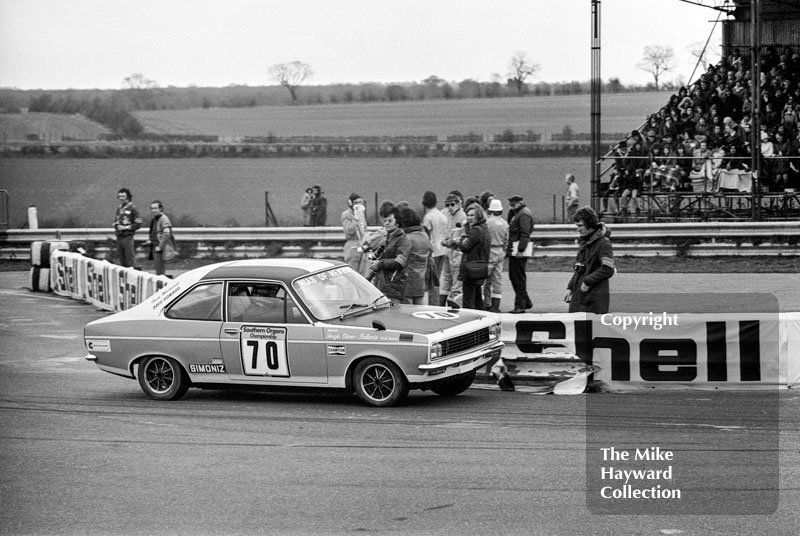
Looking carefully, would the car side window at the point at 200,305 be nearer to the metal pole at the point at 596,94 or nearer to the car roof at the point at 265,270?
the car roof at the point at 265,270

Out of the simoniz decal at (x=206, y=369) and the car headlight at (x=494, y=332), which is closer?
the simoniz decal at (x=206, y=369)

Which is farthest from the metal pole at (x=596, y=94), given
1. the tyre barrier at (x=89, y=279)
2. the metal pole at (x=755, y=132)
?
the tyre barrier at (x=89, y=279)

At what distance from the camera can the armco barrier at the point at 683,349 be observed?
10.5m

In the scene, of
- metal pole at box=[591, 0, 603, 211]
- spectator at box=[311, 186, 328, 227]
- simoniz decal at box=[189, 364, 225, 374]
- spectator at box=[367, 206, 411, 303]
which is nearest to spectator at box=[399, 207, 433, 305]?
spectator at box=[367, 206, 411, 303]

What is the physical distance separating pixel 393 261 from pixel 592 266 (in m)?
2.21

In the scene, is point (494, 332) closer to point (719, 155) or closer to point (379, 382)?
point (379, 382)

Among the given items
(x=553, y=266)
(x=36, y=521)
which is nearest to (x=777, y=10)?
(x=553, y=266)

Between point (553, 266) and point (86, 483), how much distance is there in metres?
15.3

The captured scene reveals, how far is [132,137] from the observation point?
65312mm

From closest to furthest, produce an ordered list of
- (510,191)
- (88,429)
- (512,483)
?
1. (512,483)
2. (88,429)
3. (510,191)

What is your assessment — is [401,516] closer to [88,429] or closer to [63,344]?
[88,429]

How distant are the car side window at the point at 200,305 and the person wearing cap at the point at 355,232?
206 inches

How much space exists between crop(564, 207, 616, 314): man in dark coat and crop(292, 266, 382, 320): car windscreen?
7.00 ft

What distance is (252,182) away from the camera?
55.6m
